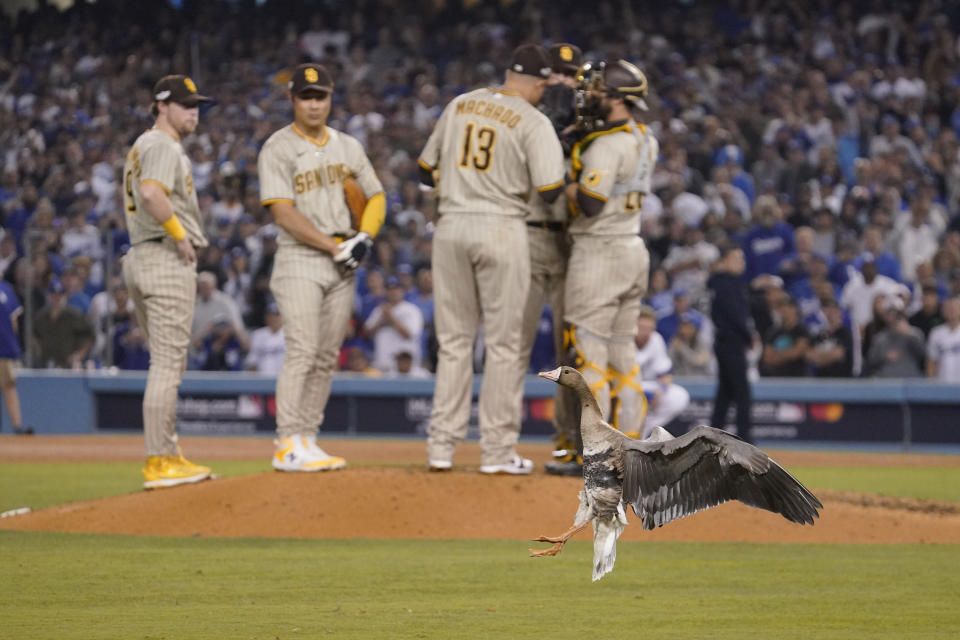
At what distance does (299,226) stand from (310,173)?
0.42 meters

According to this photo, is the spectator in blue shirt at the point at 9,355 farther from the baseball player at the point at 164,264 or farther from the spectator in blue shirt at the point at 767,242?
the spectator in blue shirt at the point at 767,242

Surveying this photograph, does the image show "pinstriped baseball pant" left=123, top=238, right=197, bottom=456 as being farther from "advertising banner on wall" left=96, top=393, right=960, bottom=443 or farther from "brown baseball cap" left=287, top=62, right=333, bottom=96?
"advertising banner on wall" left=96, top=393, right=960, bottom=443

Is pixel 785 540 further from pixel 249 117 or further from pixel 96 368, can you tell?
pixel 249 117

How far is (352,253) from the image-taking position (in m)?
9.57

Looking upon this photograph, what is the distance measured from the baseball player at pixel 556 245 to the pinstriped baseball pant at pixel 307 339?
1308mm

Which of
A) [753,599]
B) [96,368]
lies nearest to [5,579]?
[753,599]

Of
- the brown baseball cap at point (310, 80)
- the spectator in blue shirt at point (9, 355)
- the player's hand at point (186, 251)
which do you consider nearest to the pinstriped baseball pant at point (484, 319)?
the brown baseball cap at point (310, 80)

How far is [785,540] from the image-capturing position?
9.08 meters

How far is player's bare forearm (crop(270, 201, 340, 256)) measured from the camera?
31.0 feet

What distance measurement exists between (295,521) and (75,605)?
246 centimetres

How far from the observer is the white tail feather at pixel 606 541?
562cm

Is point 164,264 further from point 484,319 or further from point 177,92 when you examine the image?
point 484,319

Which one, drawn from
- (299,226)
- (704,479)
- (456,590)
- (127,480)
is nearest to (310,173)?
(299,226)

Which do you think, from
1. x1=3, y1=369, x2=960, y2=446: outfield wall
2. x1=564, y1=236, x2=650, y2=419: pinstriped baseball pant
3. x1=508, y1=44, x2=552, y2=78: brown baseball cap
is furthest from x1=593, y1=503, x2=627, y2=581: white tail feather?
x1=3, y1=369, x2=960, y2=446: outfield wall
